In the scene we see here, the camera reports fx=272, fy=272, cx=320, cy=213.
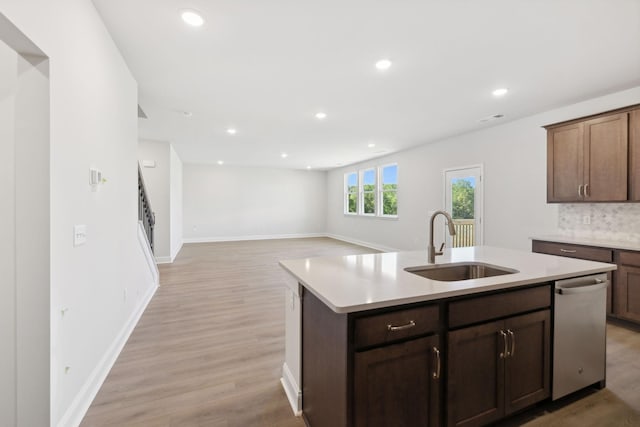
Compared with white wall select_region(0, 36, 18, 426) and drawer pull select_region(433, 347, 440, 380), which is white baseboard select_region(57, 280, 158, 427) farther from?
drawer pull select_region(433, 347, 440, 380)

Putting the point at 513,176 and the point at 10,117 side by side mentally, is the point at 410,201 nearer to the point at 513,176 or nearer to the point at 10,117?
the point at 513,176

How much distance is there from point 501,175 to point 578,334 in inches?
132

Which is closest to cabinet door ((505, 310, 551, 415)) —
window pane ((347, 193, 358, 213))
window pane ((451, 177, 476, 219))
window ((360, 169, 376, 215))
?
window pane ((451, 177, 476, 219))

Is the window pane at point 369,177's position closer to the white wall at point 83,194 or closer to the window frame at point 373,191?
the window frame at point 373,191

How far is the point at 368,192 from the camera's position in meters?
8.44

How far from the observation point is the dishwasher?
5.51ft

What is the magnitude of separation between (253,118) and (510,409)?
173 inches

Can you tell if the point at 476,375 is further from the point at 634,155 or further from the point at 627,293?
the point at 634,155

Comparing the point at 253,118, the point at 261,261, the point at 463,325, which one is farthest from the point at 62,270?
the point at 261,261

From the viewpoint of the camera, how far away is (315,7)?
1887 millimetres

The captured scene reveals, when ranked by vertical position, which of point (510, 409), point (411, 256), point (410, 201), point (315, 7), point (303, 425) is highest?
point (315, 7)

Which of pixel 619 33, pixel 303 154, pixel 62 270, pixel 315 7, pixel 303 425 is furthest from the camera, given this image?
pixel 303 154

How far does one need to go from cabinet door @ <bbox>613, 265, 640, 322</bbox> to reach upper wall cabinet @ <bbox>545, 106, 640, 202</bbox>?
0.78 m

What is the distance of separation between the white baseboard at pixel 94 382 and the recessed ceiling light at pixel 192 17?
260cm
